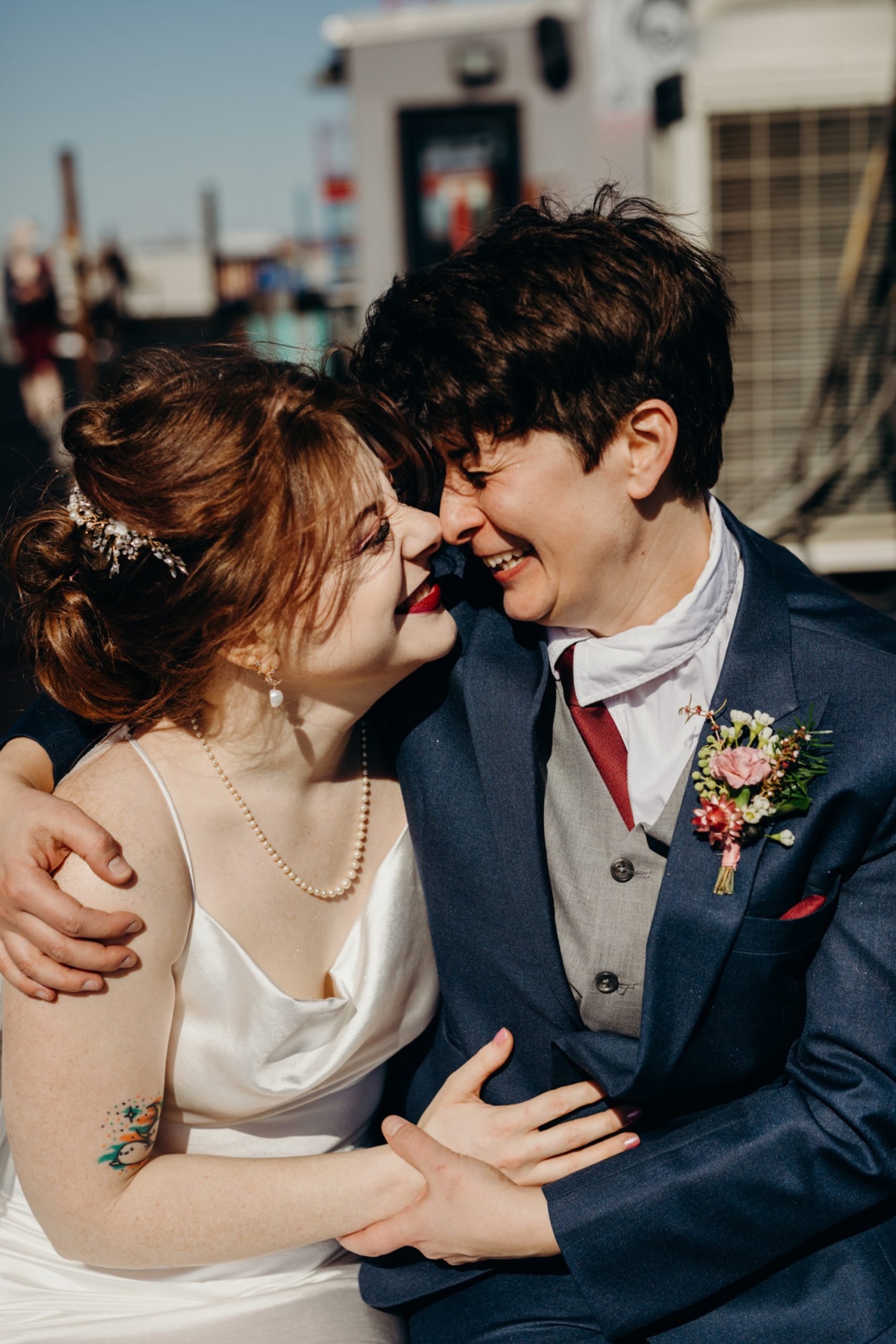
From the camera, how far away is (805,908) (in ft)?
5.48

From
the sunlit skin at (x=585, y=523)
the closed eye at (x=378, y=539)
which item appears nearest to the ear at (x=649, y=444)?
the sunlit skin at (x=585, y=523)

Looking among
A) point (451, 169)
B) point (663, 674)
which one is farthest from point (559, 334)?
point (451, 169)

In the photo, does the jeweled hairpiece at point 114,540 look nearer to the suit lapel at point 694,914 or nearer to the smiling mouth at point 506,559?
the smiling mouth at point 506,559

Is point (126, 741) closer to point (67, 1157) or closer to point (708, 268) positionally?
point (67, 1157)

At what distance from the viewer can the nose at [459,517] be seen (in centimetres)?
186

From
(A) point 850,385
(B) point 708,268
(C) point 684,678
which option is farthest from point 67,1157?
(A) point 850,385

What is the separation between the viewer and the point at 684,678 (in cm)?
187

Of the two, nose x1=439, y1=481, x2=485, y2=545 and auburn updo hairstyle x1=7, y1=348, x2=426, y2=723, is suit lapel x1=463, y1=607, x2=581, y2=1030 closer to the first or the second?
nose x1=439, y1=481, x2=485, y2=545

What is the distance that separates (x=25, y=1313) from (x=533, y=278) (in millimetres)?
1861

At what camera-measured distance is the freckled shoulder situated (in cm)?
163

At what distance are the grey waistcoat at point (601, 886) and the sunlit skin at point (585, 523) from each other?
0.26 meters

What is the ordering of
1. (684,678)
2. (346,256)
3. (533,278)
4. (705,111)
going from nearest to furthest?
(533,278) → (684,678) → (705,111) → (346,256)

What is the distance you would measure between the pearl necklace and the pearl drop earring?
0.47ft

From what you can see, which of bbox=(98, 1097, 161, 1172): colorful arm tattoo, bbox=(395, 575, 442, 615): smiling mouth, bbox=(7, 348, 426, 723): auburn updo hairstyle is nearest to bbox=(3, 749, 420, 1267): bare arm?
bbox=(98, 1097, 161, 1172): colorful arm tattoo
